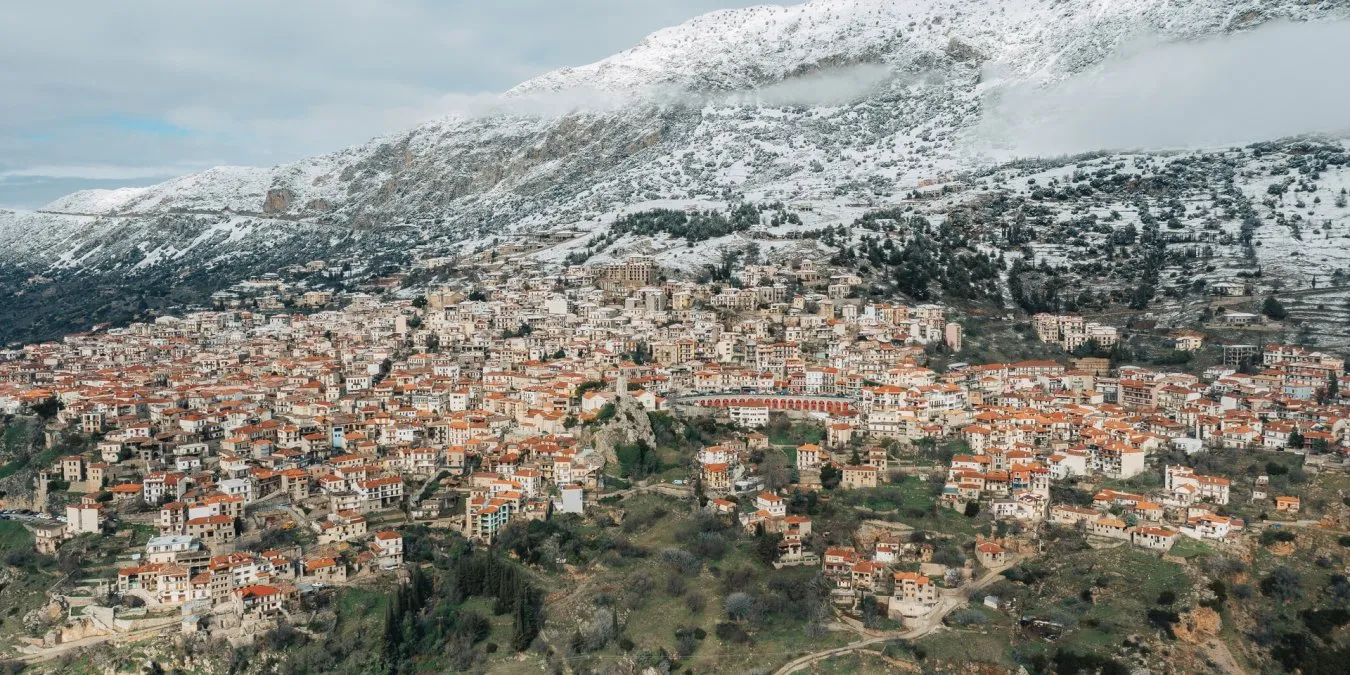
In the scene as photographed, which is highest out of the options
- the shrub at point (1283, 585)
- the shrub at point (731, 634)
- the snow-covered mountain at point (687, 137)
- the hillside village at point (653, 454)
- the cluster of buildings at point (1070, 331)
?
the snow-covered mountain at point (687, 137)

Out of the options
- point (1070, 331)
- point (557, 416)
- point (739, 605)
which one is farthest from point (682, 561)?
point (1070, 331)

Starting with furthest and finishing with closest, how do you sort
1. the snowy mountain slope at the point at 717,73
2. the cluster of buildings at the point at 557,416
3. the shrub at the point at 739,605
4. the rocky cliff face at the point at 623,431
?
the snowy mountain slope at the point at 717,73
the rocky cliff face at the point at 623,431
the cluster of buildings at the point at 557,416
the shrub at the point at 739,605

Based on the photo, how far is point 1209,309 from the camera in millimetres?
56656

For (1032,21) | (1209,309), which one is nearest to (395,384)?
(1209,309)

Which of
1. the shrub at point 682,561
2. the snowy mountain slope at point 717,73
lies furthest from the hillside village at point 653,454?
the snowy mountain slope at point 717,73

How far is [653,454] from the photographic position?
118 ft

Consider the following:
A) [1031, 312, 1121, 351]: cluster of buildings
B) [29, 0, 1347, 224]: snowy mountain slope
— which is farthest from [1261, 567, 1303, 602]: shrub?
[29, 0, 1347, 224]: snowy mountain slope

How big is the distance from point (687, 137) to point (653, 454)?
7962 centimetres

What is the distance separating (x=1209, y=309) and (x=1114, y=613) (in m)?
35.7

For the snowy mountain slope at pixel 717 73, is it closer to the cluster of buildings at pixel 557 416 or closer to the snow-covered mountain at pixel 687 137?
the snow-covered mountain at pixel 687 137

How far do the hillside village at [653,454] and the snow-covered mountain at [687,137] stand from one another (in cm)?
4103

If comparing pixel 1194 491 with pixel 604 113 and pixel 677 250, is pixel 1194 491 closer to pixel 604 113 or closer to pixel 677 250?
pixel 677 250

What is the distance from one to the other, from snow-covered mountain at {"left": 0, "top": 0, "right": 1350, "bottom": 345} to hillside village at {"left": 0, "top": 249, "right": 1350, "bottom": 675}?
4103cm

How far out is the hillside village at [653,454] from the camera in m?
28.7
